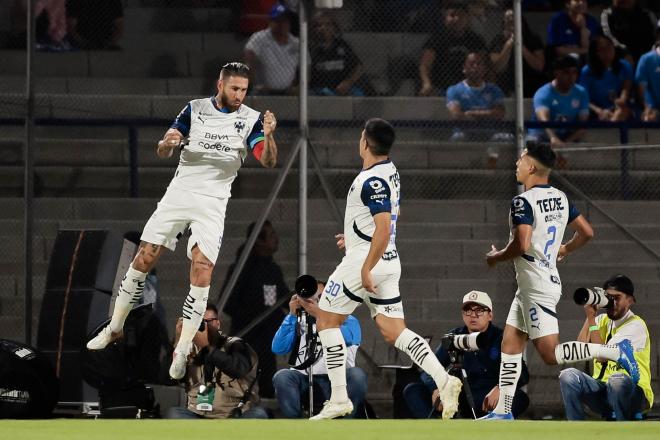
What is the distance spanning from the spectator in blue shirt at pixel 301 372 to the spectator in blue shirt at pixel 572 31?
5182 mm

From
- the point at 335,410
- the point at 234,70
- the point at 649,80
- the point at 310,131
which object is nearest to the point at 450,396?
the point at 335,410

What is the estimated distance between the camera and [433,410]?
11.6 meters

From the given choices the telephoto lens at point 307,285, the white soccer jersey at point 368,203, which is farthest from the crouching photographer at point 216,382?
the white soccer jersey at point 368,203

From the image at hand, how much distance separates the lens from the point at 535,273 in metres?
10.4

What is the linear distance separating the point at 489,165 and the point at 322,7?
210cm

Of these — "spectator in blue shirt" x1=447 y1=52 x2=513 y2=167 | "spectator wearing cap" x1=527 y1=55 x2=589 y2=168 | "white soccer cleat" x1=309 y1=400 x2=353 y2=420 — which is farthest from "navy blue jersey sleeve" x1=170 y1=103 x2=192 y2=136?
"spectator wearing cap" x1=527 y1=55 x2=589 y2=168

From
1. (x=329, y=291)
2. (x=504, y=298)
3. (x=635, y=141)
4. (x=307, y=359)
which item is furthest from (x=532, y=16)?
(x=329, y=291)

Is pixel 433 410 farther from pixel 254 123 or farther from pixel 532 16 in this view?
pixel 532 16

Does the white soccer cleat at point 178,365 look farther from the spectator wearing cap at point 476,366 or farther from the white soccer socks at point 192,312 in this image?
the spectator wearing cap at point 476,366

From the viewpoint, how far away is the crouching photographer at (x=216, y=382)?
1173 centimetres

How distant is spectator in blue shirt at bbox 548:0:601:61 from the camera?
1598 centimetres

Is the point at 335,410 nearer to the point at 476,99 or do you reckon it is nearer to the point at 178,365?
the point at 178,365

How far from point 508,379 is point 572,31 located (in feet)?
21.5

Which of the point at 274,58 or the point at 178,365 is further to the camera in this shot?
the point at 274,58
